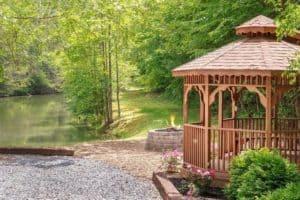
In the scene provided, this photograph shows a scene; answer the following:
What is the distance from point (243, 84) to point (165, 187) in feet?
9.03

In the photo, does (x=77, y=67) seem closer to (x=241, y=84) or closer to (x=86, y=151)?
(x=86, y=151)

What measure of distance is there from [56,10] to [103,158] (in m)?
4.91

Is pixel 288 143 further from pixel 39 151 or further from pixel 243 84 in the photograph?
pixel 39 151

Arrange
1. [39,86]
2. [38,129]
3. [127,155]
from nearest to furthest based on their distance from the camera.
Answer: [127,155] < [38,129] < [39,86]

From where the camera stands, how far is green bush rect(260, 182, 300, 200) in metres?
7.76

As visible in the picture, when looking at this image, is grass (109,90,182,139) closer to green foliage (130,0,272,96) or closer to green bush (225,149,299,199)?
green foliage (130,0,272,96)

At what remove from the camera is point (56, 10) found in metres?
15.9

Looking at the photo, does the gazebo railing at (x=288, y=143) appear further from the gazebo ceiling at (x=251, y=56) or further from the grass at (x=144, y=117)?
the grass at (x=144, y=117)

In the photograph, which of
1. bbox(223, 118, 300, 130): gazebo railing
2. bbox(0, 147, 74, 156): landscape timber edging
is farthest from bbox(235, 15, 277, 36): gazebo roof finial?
bbox(0, 147, 74, 156): landscape timber edging

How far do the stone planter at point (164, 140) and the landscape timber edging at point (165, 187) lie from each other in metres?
5.31

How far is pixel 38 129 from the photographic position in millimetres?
34906

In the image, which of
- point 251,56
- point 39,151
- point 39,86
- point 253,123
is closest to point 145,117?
point 39,151

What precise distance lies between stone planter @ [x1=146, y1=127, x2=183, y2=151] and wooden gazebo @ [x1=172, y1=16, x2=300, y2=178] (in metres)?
5.18

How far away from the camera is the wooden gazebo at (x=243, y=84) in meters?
10.6
